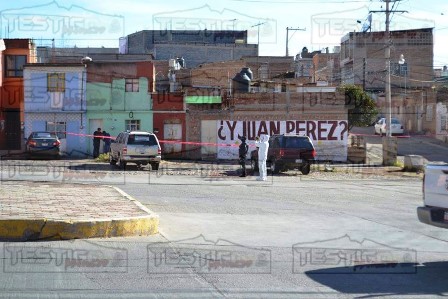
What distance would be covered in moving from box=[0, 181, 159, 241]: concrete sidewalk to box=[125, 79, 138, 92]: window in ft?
92.5

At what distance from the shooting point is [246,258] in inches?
392

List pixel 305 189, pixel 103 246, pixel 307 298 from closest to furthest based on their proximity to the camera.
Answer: pixel 307 298 < pixel 103 246 < pixel 305 189

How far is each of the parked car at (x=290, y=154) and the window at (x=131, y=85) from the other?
13.7 meters

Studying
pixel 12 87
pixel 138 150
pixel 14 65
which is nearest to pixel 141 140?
pixel 138 150

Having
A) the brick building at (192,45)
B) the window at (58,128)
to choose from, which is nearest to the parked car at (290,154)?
the window at (58,128)

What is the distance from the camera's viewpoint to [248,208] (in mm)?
16250

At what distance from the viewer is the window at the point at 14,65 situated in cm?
4578

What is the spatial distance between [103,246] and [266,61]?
54706 millimetres

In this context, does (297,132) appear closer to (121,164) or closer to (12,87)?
(121,164)

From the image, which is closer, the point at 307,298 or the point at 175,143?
the point at 307,298

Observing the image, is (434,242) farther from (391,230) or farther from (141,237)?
(141,237)

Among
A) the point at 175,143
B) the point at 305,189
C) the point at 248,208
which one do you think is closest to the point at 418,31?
the point at 175,143

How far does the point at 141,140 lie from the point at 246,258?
21.9 m

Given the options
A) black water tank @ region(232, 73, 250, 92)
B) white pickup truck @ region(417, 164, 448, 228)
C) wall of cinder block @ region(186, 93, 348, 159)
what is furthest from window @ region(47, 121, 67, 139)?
white pickup truck @ region(417, 164, 448, 228)
